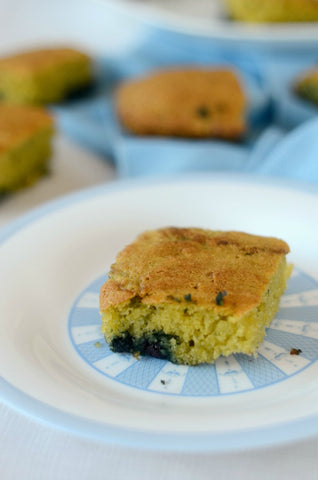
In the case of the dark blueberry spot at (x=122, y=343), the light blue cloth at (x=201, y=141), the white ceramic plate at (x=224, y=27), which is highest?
the white ceramic plate at (x=224, y=27)

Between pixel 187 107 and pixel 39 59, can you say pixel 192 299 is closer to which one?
pixel 187 107

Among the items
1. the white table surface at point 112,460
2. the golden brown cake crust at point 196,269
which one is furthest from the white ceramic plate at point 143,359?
the golden brown cake crust at point 196,269

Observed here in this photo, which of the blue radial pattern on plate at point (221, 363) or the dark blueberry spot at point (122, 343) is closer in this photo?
the blue radial pattern on plate at point (221, 363)

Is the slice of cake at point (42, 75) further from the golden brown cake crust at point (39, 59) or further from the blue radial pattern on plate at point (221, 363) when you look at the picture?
the blue radial pattern on plate at point (221, 363)

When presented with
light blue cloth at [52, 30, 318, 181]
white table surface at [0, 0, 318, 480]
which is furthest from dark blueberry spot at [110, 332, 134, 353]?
light blue cloth at [52, 30, 318, 181]

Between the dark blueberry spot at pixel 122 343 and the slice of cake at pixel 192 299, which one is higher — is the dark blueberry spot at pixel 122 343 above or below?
below
